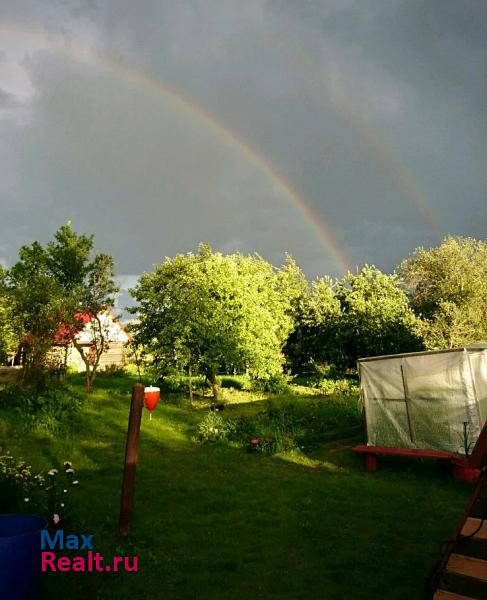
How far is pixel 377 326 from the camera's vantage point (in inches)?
1465

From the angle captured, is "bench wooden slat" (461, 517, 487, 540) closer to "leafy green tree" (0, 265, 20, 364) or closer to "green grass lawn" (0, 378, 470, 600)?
"green grass lawn" (0, 378, 470, 600)

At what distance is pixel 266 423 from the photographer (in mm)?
17484

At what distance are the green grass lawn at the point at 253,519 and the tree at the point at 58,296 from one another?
6583mm

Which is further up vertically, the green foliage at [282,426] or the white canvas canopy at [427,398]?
the white canvas canopy at [427,398]

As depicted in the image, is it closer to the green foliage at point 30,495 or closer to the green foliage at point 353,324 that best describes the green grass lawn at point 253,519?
the green foliage at point 30,495

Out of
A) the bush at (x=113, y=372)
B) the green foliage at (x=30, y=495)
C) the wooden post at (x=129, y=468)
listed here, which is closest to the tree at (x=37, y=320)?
the bush at (x=113, y=372)

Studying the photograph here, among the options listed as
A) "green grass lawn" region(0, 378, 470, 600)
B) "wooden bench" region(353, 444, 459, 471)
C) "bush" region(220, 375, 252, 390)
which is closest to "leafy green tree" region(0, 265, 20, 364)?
"green grass lawn" region(0, 378, 470, 600)

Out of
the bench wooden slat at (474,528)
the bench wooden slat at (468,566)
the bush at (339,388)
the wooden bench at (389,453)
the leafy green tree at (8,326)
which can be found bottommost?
the wooden bench at (389,453)

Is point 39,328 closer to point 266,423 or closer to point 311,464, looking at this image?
point 266,423

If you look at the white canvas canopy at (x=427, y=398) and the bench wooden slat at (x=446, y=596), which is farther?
the white canvas canopy at (x=427, y=398)

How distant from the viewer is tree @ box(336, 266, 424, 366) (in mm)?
37281

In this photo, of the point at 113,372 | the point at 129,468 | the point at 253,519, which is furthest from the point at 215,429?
the point at 113,372

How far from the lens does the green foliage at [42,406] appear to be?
15461 mm

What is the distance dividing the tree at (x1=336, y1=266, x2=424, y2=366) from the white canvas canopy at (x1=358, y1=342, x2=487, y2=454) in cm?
2432
